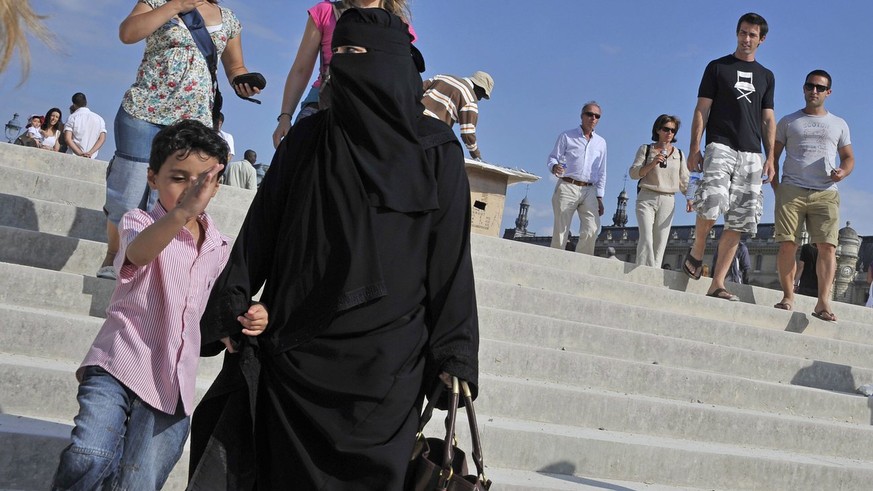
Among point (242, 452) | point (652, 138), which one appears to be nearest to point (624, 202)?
point (652, 138)

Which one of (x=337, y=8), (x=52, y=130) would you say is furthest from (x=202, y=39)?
(x=52, y=130)

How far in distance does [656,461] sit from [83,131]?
29.3ft

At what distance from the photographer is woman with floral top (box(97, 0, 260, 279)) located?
18.0 ft

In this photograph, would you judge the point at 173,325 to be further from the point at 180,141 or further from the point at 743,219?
the point at 743,219

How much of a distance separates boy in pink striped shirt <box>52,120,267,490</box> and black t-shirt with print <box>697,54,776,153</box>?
7016mm

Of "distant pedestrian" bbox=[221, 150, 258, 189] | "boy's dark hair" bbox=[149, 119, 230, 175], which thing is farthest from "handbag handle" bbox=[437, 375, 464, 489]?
"distant pedestrian" bbox=[221, 150, 258, 189]

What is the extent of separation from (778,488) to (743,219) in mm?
4008

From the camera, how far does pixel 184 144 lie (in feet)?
11.4

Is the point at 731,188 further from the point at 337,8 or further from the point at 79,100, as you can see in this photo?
the point at 79,100

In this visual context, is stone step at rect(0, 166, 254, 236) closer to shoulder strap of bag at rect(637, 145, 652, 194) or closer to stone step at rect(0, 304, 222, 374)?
stone step at rect(0, 304, 222, 374)

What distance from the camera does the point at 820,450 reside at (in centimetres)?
684

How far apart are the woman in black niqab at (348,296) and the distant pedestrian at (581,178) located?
8403mm

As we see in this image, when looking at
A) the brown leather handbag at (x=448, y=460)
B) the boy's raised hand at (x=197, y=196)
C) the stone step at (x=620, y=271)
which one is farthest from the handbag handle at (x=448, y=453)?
the stone step at (x=620, y=271)

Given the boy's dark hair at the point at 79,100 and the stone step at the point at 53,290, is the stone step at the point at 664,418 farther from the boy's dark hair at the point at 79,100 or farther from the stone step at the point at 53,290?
the boy's dark hair at the point at 79,100
